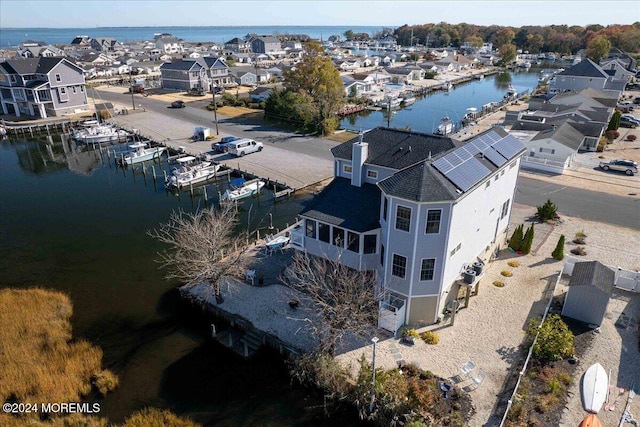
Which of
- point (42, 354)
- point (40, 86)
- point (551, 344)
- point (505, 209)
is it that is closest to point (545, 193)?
point (505, 209)

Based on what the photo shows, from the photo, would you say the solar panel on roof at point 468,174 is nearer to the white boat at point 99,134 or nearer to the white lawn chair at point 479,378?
the white lawn chair at point 479,378

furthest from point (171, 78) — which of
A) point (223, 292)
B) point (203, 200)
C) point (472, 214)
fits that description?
point (472, 214)

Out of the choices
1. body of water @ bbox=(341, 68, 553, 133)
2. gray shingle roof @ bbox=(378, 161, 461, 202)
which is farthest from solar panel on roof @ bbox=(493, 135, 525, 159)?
body of water @ bbox=(341, 68, 553, 133)

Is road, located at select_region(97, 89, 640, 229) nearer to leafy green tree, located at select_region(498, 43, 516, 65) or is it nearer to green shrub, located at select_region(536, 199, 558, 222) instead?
green shrub, located at select_region(536, 199, 558, 222)

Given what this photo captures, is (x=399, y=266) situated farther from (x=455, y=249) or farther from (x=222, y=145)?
(x=222, y=145)

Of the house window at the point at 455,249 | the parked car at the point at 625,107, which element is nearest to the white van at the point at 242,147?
the house window at the point at 455,249

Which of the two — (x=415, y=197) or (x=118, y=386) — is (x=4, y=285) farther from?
(x=415, y=197)
